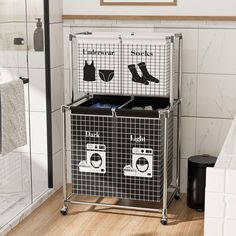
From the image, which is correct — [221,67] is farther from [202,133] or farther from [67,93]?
[67,93]

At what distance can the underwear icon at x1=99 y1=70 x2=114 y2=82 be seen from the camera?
3654 millimetres

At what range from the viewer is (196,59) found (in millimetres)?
3885

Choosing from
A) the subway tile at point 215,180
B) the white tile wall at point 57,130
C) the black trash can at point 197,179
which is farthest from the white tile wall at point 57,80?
the subway tile at point 215,180

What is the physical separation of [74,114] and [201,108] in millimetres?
896

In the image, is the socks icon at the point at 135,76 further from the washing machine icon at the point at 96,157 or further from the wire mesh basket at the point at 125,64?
the washing machine icon at the point at 96,157

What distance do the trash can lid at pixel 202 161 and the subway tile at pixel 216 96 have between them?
0.97ft

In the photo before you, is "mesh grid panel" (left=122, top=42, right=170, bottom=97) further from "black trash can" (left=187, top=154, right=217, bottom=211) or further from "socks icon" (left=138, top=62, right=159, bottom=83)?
"black trash can" (left=187, top=154, right=217, bottom=211)

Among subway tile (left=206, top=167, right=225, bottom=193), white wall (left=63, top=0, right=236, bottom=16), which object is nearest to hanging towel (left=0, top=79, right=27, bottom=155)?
white wall (left=63, top=0, right=236, bottom=16)

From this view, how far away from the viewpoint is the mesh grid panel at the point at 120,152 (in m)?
3.54

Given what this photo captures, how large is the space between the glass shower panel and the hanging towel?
57 millimetres

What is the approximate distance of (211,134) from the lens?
3.95m

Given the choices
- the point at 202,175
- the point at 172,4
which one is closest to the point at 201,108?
the point at 202,175

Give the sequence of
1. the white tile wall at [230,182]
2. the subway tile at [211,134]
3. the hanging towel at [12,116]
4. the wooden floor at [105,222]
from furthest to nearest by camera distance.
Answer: the subway tile at [211,134] < the wooden floor at [105,222] < the hanging towel at [12,116] < the white tile wall at [230,182]

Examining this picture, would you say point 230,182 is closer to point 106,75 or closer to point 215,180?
point 215,180
